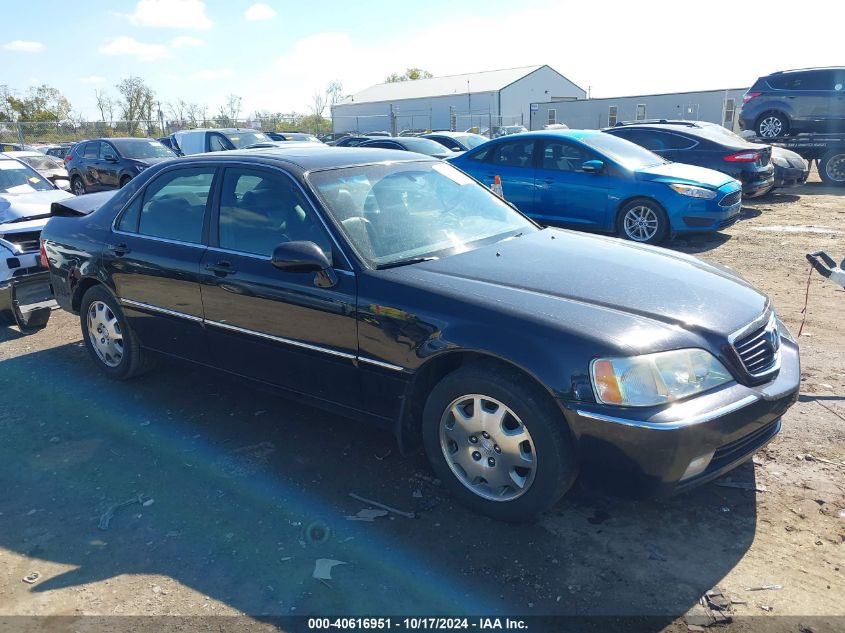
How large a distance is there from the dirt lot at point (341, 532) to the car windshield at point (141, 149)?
1240cm

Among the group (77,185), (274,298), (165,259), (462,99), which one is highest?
(462,99)

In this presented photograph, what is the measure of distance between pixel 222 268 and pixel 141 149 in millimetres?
13561

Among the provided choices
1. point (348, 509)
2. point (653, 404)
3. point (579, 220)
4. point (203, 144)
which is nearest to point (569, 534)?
point (653, 404)

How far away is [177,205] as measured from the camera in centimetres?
457

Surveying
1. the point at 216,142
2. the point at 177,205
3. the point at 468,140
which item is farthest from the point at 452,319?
the point at 468,140

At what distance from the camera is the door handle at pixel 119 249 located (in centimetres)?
477

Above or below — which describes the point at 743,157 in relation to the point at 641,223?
above

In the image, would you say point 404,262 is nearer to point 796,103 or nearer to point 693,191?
point 693,191

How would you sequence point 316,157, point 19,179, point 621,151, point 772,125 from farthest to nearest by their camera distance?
point 772,125 → point 621,151 → point 19,179 → point 316,157

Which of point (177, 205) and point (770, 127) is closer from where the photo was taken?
point (177, 205)

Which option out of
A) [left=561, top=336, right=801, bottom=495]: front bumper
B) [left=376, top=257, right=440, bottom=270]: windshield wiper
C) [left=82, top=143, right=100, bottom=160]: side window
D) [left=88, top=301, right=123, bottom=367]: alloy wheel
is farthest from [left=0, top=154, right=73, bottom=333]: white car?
[left=82, top=143, right=100, bottom=160]: side window

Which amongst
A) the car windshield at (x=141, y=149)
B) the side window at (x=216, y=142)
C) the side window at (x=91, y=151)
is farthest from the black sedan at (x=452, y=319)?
the side window at (x=91, y=151)

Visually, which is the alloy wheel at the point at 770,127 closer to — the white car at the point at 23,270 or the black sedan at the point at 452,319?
the black sedan at the point at 452,319

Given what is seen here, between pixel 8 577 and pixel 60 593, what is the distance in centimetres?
33
